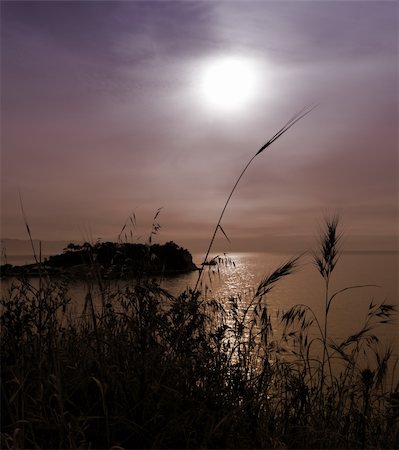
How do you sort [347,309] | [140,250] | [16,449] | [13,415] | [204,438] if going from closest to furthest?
[16,449], [204,438], [13,415], [140,250], [347,309]

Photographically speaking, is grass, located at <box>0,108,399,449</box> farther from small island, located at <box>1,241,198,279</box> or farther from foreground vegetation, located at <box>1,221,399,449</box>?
small island, located at <box>1,241,198,279</box>

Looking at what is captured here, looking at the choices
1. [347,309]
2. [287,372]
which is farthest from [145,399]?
[347,309]

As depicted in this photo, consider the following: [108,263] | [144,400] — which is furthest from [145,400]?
[108,263]

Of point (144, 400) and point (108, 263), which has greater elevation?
point (108, 263)

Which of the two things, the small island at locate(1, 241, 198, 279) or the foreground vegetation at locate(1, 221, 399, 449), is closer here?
the foreground vegetation at locate(1, 221, 399, 449)

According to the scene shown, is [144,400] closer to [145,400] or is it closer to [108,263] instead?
[145,400]

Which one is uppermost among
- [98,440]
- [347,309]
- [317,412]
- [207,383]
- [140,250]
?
[140,250]

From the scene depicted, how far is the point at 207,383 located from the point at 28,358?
4.46ft

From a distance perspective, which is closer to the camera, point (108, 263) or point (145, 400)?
point (145, 400)

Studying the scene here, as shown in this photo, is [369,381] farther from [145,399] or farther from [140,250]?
[140,250]

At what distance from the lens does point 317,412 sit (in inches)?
146

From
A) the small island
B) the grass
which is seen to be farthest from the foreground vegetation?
the small island

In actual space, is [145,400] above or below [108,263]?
below

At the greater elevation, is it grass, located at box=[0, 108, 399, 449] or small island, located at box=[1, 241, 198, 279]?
small island, located at box=[1, 241, 198, 279]
